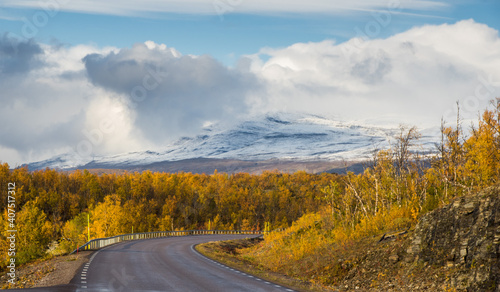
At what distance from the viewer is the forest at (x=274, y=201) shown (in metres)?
24.3

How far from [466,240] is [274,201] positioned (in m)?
142

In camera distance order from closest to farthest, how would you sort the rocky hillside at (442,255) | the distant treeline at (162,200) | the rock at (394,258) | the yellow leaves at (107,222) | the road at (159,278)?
the rocky hillside at (442,255) → the road at (159,278) → the rock at (394,258) → the yellow leaves at (107,222) → the distant treeline at (162,200)

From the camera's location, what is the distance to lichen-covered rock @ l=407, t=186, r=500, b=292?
15.0 meters

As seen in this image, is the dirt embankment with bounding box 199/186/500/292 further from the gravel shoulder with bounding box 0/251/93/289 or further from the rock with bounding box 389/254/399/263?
the gravel shoulder with bounding box 0/251/93/289

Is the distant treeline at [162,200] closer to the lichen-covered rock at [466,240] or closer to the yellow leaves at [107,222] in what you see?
the yellow leaves at [107,222]

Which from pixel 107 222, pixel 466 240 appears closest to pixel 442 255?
pixel 466 240

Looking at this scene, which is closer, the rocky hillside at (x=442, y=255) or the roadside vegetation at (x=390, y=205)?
the rocky hillside at (x=442, y=255)

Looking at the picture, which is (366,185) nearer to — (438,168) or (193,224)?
(438,168)

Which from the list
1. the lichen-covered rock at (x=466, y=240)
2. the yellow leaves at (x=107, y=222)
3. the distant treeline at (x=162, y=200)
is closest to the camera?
the lichen-covered rock at (x=466, y=240)

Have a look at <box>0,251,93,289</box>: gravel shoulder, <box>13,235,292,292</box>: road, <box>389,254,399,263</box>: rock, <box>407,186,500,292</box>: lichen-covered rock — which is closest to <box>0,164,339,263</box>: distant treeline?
<box>0,251,93,289</box>: gravel shoulder

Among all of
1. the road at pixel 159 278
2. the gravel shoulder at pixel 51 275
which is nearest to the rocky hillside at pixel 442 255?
the road at pixel 159 278

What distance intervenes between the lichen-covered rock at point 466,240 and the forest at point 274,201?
102 inches

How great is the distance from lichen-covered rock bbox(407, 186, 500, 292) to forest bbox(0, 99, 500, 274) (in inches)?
102

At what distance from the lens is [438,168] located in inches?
1044
